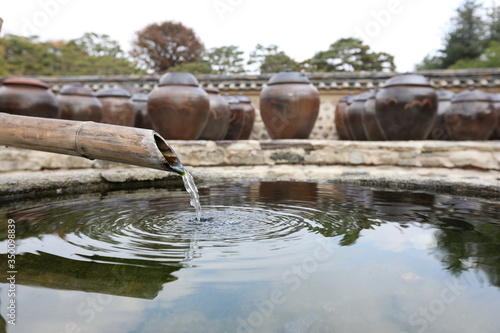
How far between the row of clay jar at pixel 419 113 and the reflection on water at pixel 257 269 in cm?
288

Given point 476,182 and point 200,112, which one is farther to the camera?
point 200,112

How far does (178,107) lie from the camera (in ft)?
16.4

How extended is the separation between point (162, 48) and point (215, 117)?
15225 mm

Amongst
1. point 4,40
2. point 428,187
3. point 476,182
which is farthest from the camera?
point 4,40

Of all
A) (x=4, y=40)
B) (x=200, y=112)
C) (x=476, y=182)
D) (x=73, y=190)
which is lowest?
(x=73, y=190)

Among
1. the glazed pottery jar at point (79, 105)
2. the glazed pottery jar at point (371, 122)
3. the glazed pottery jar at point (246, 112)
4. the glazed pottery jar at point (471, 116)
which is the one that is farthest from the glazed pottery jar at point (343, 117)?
the glazed pottery jar at point (79, 105)

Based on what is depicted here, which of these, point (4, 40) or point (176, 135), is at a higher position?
point (4, 40)

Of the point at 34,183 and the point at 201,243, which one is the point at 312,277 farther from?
the point at 34,183

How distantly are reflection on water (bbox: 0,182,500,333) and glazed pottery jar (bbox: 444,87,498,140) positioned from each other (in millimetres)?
4130

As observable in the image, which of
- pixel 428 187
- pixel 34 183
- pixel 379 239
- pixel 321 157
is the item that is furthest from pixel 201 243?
pixel 321 157

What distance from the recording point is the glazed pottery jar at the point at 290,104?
222 inches

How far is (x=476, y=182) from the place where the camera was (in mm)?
3055

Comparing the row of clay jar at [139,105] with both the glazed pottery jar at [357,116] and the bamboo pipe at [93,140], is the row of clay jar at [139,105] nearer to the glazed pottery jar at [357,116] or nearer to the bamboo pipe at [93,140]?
the glazed pottery jar at [357,116]

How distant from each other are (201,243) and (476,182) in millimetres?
2373
